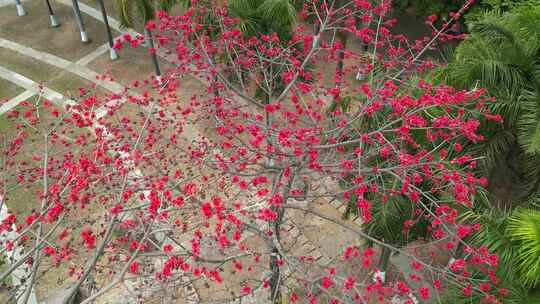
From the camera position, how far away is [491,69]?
6.84 m

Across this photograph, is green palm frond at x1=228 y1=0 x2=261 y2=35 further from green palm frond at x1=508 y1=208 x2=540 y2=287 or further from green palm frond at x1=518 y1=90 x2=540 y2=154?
green palm frond at x1=508 y1=208 x2=540 y2=287

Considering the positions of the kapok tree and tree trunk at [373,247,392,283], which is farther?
tree trunk at [373,247,392,283]

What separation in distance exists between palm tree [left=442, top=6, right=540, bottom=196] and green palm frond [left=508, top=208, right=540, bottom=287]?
1.31m

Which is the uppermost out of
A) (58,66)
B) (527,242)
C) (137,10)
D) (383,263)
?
(137,10)

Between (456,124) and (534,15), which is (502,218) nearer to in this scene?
(456,124)

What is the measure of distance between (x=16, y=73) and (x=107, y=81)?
426 centimetres

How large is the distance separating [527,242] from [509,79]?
112 inches

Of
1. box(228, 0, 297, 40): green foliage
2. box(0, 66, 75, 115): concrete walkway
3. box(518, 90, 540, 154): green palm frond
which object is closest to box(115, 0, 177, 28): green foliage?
box(228, 0, 297, 40): green foliage

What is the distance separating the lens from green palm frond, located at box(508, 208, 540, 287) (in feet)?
16.8

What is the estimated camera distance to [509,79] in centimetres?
685

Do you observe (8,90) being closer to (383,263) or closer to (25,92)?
(25,92)

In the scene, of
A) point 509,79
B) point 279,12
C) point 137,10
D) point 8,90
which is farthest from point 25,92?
point 509,79

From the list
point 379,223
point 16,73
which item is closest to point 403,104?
point 379,223

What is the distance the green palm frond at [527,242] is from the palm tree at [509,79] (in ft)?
4.31
